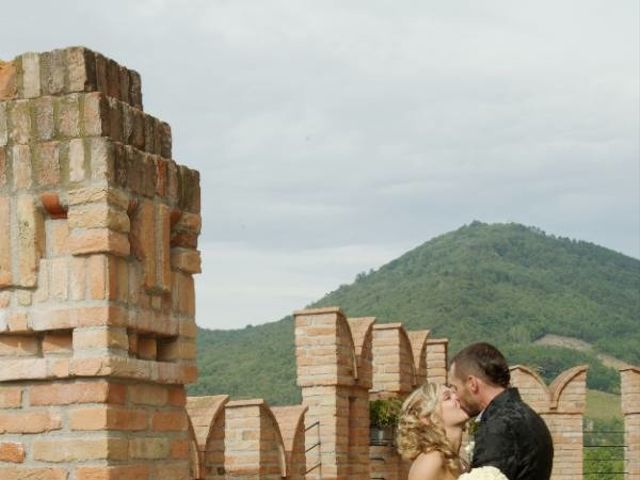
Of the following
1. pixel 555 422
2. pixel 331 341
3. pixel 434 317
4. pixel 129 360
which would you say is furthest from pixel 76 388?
pixel 434 317

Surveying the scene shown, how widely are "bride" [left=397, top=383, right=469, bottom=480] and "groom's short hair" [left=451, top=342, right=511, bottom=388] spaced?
1.66 feet

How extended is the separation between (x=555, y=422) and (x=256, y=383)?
2116 centimetres

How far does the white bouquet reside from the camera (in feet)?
13.6

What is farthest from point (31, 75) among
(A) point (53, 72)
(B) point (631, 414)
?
(B) point (631, 414)

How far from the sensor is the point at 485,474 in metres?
4.16

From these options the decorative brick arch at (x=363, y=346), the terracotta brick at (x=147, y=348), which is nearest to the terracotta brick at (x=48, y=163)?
the terracotta brick at (x=147, y=348)

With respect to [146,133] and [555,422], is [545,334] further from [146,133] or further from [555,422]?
[146,133]

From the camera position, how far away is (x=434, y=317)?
46.7 metres

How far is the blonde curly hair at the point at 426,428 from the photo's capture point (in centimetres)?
494

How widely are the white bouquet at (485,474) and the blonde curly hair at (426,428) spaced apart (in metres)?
0.76

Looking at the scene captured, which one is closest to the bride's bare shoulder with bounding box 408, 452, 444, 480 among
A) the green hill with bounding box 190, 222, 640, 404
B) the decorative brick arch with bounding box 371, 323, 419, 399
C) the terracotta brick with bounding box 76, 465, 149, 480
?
the terracotta brick with bounding box 76, 465, 149, 480

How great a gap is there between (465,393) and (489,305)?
46015 millimetres

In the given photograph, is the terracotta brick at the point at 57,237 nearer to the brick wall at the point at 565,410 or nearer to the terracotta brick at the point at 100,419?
the terracotta brick at the point at 100,419

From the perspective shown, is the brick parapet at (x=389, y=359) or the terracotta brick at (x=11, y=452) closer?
the terracotta brick at (x=11, y=452)
